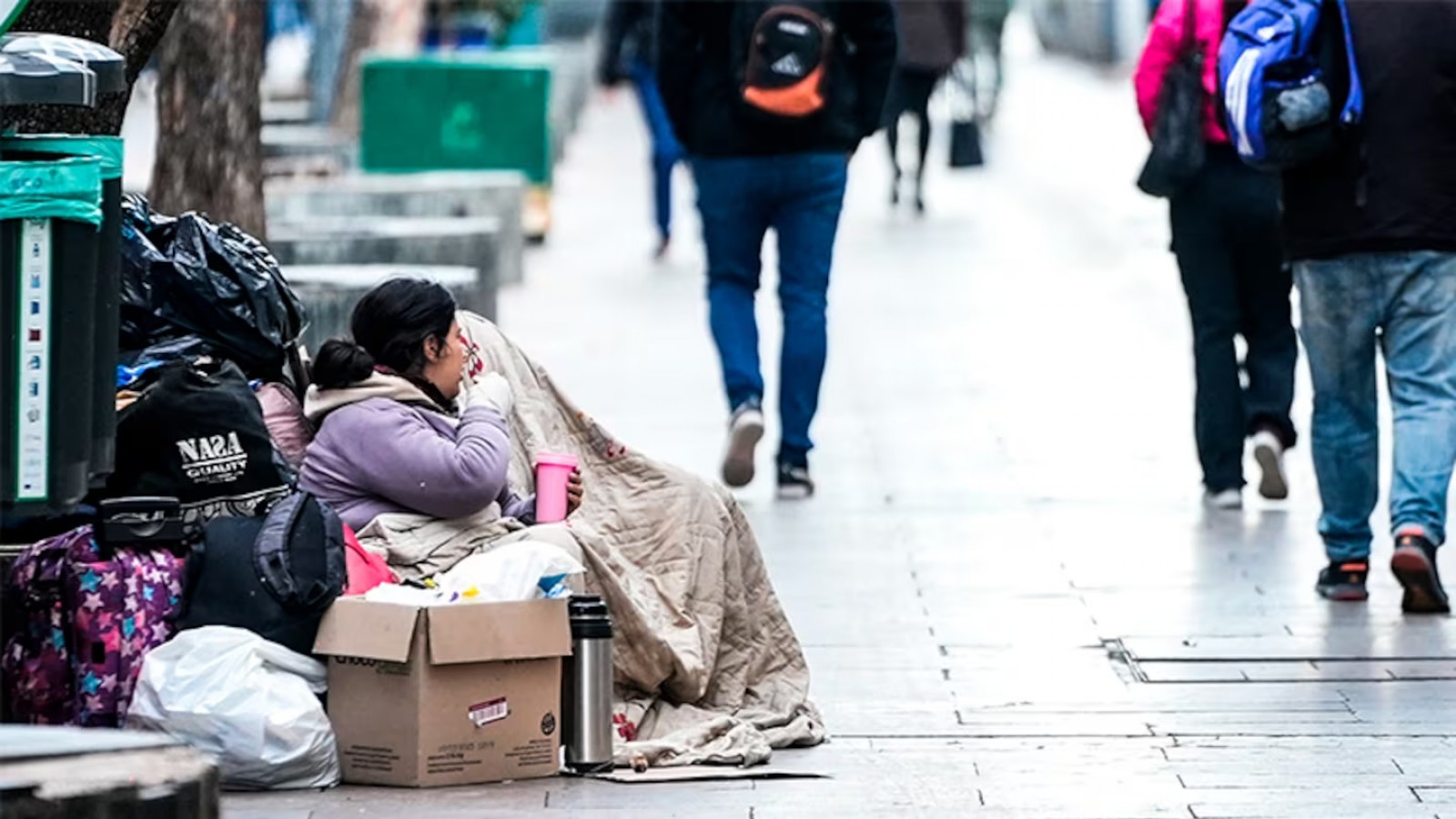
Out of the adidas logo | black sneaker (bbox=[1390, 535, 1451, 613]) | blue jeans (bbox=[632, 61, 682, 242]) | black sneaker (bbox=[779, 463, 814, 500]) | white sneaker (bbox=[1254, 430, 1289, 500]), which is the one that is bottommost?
blue jeans (bbox=[632, 61, 682, 242])

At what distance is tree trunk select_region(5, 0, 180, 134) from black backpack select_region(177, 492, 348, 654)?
0.88 meters

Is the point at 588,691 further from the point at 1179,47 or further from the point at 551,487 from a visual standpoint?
the point at 1179,47

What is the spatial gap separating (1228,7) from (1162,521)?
1.52 metres

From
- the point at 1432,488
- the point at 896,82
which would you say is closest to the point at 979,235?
the point at 896,82

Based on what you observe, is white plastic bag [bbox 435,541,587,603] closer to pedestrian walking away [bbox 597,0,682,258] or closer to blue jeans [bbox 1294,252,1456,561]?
blue jeans [bbox 1294,252,1456,561]

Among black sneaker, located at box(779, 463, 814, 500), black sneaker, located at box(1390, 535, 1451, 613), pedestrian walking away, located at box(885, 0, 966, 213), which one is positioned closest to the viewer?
black sneaker, located at box(1390, 535, 1451, 613)

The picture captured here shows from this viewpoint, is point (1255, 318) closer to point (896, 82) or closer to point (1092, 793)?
point (1092, 793)

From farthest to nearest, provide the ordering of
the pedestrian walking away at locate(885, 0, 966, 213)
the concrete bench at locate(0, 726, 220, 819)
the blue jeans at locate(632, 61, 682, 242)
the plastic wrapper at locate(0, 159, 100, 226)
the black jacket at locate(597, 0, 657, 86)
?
1. the black jacket at locate(597, 0, 657, 86)
2. the pedestrian walking away at locate(885, 0, 966, 213)
3. the blue jeans at locate(632, 61, 682, 242)
4. the plastic wrapper at locate(0, 159, 100, 226)
5. the concrete bench at locate(0, 726, 220, 819)

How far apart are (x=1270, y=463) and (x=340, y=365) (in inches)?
154

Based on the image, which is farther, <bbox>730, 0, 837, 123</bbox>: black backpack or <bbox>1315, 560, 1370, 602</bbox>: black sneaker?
<bbox>730, 0, 837, 123</bbox>: black backpack

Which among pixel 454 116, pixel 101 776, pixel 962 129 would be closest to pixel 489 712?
pixel 101 776

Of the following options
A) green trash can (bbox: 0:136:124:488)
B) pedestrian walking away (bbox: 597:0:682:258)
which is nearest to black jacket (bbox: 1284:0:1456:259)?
green trash can (bbox: 0:136:124:488)

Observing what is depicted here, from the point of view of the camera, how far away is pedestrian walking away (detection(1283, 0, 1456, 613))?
7.43 metres

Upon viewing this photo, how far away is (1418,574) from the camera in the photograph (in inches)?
290
